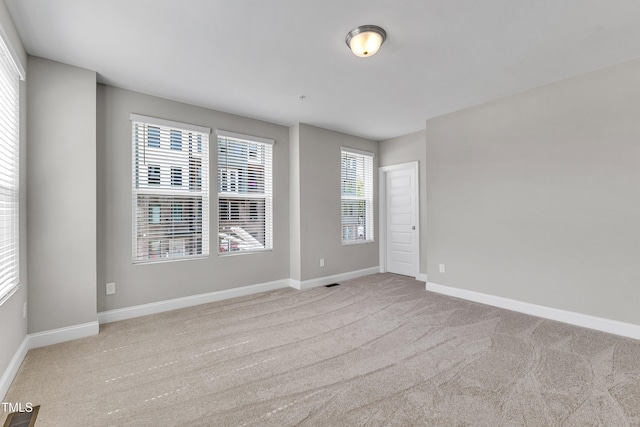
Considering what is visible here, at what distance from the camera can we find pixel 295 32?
2355 mm

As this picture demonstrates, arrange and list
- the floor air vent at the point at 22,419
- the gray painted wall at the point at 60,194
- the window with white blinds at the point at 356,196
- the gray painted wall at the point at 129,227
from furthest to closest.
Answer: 1. the window with white blinds at the point at 356,196
2. the gray painted wall at the point at 129,227
3. the gray painted wall at the point at 60,194
4. the floor air vent at the point at 22,419

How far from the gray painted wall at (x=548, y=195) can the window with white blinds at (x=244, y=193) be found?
258 cm

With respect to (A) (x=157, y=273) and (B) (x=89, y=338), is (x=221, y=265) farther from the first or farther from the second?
(B) (x=89, y=338)

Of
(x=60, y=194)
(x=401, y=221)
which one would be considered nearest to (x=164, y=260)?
(x=60, y=194)

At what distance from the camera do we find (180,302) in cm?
372

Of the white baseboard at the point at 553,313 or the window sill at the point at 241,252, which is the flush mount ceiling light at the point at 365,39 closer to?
the window sill at the point at 241,252

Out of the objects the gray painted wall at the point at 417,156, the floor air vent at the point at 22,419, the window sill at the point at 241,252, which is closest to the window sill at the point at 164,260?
the window sill at the point at 241,252

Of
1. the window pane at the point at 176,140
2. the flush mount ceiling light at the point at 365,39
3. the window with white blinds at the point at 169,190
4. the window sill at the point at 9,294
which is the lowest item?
the window sill at the point at 9,294

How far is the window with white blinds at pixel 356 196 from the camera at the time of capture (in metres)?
5.44

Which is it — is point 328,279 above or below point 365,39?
below

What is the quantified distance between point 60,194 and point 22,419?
1877 mm

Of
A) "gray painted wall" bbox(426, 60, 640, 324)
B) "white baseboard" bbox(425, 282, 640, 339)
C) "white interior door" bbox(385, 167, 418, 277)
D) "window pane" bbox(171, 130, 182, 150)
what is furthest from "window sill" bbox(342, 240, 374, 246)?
"window pane" bbox(171, 130, 182, 150)

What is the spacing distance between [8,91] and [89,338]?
2.23m

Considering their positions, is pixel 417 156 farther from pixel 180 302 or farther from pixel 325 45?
pixel 180 302
